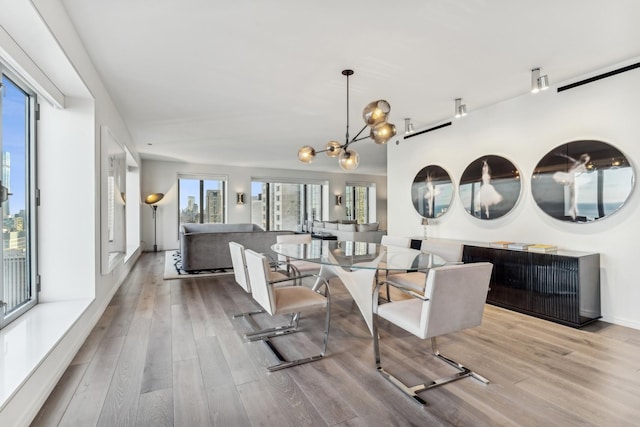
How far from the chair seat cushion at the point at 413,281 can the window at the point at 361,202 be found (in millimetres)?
8558

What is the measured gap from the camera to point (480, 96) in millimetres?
3971

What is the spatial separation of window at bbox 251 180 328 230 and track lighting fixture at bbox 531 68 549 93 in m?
8.11

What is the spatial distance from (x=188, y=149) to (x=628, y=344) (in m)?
7.75

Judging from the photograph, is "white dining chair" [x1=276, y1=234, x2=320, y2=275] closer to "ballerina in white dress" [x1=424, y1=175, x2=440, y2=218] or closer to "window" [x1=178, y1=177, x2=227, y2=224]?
"ballerina in white dress" [x1=424, y1=175, x2=440, y2=218]

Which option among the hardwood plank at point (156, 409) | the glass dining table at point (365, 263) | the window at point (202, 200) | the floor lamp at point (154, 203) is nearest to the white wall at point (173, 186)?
the floor lamp at point (154, 203)

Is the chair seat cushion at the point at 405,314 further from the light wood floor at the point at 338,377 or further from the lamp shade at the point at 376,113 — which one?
the lamp shade at the point at 376,113

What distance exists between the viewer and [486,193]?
14.2 feet

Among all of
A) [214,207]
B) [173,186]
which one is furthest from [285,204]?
[173,186]

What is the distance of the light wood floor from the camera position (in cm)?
175

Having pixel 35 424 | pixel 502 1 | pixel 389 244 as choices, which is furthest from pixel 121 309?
pixel 502 1

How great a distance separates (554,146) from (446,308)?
112 inches

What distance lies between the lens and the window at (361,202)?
1193 centimetres

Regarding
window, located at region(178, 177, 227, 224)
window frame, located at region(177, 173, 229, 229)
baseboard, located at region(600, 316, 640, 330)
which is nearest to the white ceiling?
baseboard, located at region(600, 316, 640, 330)

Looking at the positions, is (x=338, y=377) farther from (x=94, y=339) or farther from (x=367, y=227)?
(x=367, y=227)
